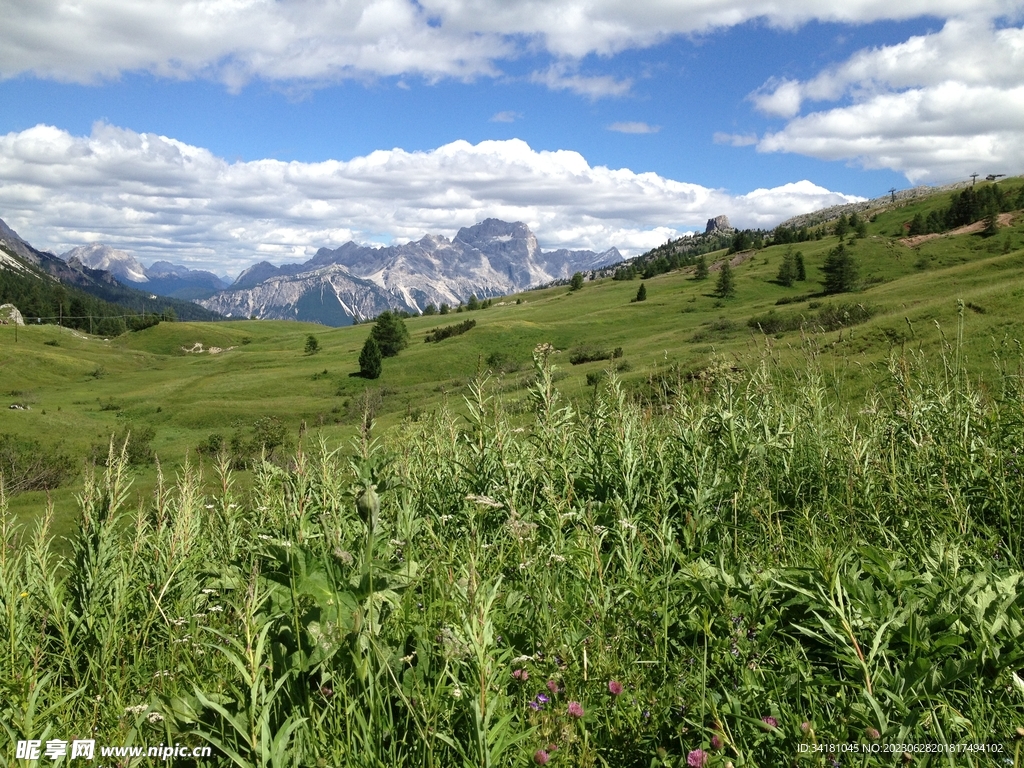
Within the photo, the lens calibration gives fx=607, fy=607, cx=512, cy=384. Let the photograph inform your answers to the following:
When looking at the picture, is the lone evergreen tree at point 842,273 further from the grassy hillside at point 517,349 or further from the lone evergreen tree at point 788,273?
the lone evergreen tree at point 788,273

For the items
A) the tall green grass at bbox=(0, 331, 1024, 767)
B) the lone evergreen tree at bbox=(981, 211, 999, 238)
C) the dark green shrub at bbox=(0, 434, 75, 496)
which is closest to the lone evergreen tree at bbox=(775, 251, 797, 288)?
the lone evergreen tree at bbox=(981, 211, 999, 238)

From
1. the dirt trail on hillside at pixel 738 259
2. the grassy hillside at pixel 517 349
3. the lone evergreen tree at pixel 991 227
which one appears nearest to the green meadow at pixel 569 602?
the grassy hillside at pixel 517 349

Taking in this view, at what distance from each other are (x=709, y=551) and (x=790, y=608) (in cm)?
102

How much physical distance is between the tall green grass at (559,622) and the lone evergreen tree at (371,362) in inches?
2866

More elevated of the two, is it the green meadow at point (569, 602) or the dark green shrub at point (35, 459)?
the green meadow at point (569, 602)

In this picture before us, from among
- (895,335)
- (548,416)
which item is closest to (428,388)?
(895,335)

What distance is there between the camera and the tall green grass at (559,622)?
241 centimetres

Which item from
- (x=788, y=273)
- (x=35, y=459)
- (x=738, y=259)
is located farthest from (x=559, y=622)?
(x=738, y=259)

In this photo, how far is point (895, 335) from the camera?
78.9 ft

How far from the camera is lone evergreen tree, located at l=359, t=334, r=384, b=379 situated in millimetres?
76625

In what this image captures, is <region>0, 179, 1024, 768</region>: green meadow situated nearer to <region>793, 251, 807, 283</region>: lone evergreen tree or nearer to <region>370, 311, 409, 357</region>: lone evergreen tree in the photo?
<region>370, 311, 409, 357</region>: lone evergreen tree

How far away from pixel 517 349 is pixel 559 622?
251ft

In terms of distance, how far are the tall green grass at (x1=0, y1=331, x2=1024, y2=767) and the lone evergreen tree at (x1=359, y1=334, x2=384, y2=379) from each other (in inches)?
2866

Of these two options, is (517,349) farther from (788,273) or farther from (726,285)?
(788,273)
